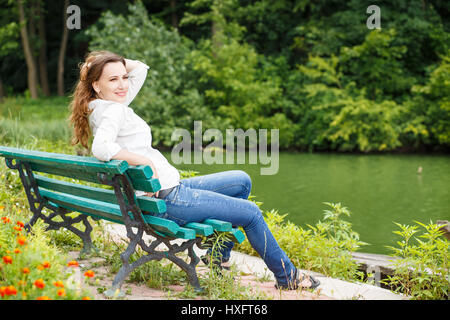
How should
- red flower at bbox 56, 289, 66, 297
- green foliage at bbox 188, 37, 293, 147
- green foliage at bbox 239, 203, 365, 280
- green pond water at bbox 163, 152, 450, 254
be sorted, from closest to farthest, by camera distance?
red flower at bbox 56, 289, 66, 297 < green foliage at bbox 239, 203, 365, 280 < green pond water at bbox 163, 152, 450, 254 < green foliage at bbox 188, 37, 293, 147

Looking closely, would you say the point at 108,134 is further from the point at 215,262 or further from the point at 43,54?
the point at 43,54

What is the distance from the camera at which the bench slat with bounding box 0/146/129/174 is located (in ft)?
8.59

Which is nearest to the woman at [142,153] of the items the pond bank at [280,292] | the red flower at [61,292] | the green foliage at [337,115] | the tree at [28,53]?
the pond bank at [280,292]

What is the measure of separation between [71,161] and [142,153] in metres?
0.40

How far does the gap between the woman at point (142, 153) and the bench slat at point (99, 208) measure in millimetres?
117

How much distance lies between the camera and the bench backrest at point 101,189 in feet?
8.82

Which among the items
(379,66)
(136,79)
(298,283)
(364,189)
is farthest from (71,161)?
(379,66)

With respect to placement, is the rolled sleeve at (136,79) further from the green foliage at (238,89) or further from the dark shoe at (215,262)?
the green foliage at (238,89)

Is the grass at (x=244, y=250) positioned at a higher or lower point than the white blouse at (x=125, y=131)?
lower

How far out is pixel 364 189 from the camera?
9.14 meters

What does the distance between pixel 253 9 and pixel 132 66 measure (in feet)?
52.6

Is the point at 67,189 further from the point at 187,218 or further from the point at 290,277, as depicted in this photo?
the point at 290,277

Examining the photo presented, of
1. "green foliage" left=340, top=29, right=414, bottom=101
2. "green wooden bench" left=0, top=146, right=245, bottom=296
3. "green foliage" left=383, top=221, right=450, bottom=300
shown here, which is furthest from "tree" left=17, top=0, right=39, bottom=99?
"green foliage" left=383, top=221, right=450, bottom=300

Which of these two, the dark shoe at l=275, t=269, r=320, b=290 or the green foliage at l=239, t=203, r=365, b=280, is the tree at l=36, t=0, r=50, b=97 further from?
the dark shoe at l=275, t=269, r=320, b=290
